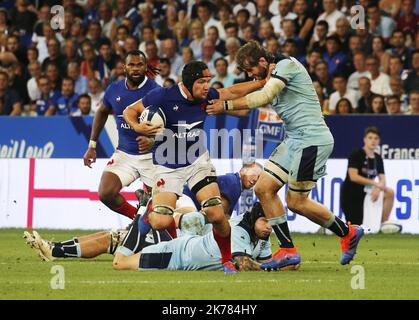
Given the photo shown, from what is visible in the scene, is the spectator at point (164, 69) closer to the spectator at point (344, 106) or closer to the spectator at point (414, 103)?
the spectator at point (344, 106)

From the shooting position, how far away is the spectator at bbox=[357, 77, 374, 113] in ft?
70.4

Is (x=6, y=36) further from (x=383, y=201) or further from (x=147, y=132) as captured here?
(x=147, y=132)

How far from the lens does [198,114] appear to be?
13.4m

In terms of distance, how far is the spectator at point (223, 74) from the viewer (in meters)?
22.6

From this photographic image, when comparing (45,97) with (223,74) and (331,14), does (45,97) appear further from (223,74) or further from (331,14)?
(331,14)

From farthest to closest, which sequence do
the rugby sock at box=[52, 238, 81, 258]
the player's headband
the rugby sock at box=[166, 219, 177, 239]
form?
the rugby sock at box=[52, 238, 81, 258] → the rugby sock at box=[166, 219, 177, 239] → the player's headband

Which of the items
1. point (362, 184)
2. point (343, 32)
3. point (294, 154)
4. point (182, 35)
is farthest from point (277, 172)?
point (182, 35)

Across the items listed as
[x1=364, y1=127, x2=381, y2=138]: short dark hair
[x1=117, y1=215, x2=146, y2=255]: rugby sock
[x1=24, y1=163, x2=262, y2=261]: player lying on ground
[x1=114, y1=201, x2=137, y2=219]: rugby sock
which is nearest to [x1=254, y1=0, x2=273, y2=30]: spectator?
[x1=364, y1=127, x2=381, y2=138]: short dark hair

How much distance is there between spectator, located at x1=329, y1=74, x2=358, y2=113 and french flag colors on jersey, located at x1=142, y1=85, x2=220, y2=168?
8749 millimetres

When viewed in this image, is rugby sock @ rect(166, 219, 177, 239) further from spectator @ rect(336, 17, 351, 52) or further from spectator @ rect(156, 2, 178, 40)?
spectator @ rect(156, 2, 178, 40)

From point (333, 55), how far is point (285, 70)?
30.6 ft

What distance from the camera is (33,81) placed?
2489cm
